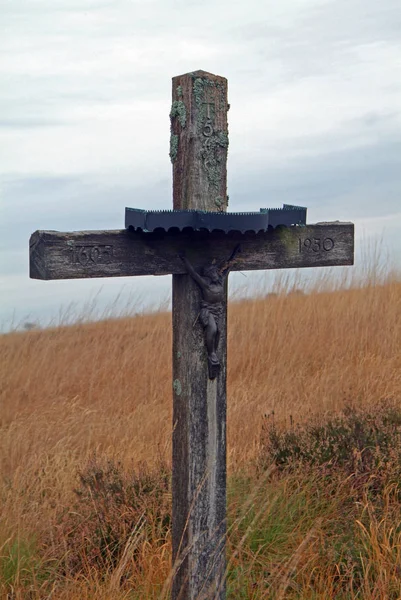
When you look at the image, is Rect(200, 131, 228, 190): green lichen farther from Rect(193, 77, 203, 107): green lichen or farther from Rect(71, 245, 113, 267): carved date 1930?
Rect(71, 245, 113, 267): carved date 1930

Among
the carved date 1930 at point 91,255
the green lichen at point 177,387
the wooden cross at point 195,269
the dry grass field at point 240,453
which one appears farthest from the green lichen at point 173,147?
the dry grass field at point 240,453

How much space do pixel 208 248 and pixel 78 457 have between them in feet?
11.7

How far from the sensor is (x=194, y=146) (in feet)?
11.1

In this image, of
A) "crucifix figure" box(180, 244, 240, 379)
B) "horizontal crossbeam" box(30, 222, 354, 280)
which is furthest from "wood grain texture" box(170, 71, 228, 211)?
"crucifix figure" box(180, 244, 240, 379)

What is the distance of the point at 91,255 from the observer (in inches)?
123

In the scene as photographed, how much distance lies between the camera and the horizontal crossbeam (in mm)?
3074

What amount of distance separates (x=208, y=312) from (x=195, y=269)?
187mm

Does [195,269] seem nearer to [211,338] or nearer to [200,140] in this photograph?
[211,338]

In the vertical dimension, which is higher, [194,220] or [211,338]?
[194,220]

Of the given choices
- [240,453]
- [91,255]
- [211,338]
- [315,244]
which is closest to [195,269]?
[211,338]

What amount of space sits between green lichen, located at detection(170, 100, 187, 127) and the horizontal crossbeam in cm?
53

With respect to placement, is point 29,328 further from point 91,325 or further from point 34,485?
point 34,485

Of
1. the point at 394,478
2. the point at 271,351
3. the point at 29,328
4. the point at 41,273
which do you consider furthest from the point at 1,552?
the point at 29,328

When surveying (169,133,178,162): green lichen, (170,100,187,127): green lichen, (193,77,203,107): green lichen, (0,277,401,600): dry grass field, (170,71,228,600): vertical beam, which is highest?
(193,77,203,107): green lichen
